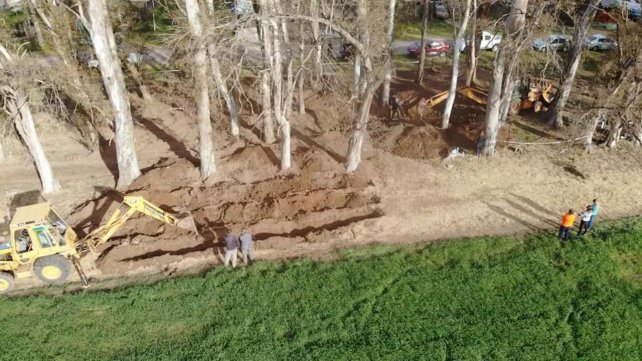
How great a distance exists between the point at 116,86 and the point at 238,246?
7225mm

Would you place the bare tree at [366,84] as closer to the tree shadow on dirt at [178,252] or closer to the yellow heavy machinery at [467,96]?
the tree shadow on dirt at [178,252]

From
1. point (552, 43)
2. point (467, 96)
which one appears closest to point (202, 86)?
point (467, 96)

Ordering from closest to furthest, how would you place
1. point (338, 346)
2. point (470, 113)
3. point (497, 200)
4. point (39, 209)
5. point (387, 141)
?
point (338, 346), point (39, 209), point (497, 200), point (387, 141), point (470, 113)

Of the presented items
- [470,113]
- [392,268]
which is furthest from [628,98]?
[392,268]

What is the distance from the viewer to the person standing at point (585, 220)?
1600 centimetres

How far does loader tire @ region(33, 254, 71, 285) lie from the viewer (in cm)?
1416

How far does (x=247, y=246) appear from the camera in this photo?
48.8ft

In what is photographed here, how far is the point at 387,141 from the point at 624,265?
32.5ft

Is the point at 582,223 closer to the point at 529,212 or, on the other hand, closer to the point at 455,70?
the point at 529,212

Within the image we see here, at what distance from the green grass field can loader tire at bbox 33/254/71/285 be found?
53 cm

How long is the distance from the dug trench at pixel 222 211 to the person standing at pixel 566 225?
5.76 meters

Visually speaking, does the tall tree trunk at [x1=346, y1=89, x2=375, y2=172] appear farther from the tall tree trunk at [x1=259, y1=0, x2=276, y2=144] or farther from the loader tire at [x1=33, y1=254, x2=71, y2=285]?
the loader tire at [x1=33, y1=254, x2=71, y2=285]

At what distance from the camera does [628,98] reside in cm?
1936

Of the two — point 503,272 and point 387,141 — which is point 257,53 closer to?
point 387,141
